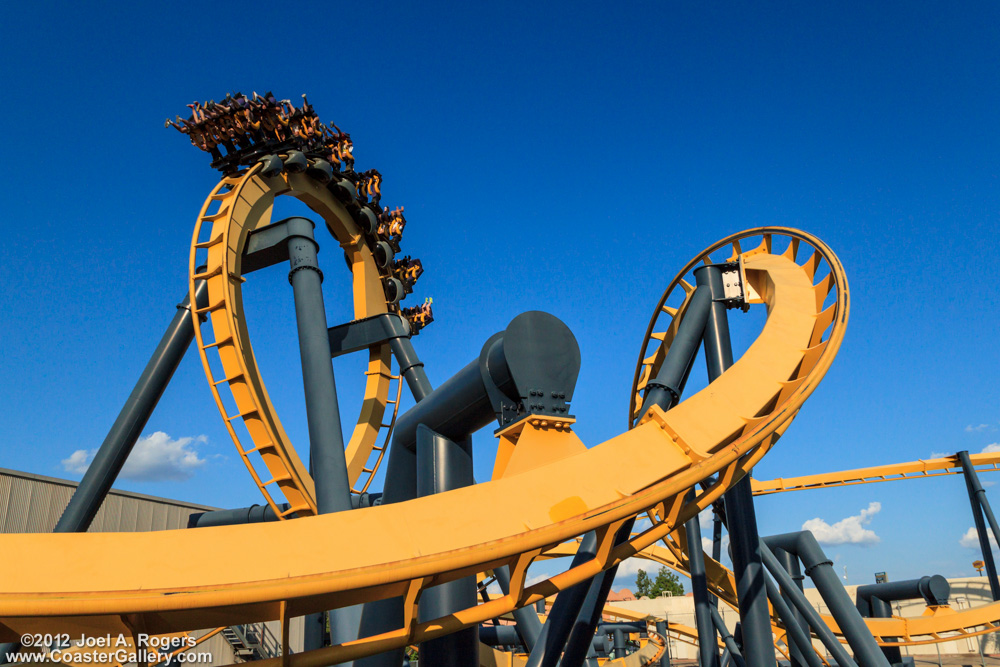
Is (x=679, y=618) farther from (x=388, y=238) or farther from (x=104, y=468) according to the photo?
(x=104, y=468)

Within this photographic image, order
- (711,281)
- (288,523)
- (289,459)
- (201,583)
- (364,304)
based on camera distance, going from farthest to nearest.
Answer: (364,304) < (289,459) < (711,281) < (288,523) < (201,583)

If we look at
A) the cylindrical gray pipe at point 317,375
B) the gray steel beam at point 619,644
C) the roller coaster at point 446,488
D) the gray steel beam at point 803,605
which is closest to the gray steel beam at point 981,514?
the gray steel beam at point 619,644

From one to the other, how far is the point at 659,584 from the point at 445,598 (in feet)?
168

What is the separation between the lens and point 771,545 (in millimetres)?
8031

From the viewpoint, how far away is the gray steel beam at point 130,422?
7.57m

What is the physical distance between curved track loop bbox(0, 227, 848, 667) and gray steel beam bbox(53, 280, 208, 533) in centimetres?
613

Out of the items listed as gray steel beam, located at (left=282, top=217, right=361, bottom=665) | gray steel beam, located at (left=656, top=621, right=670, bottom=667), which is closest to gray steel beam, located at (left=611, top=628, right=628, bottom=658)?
gray steel beam, located at (left=656, top=621, right=670, bottom=667)

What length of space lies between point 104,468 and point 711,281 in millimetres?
6900

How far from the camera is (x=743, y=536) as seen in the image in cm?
539

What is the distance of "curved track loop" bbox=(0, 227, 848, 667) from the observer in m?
2.15

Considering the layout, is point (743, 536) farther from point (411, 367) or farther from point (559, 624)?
point (411, 367)

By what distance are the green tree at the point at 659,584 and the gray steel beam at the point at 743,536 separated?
47488 millimetres

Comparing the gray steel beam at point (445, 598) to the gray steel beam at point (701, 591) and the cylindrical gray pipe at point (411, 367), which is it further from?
the cylindrical gray pipe at point (411, 367)

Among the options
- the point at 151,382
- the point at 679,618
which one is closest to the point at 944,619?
the point at 151,382
